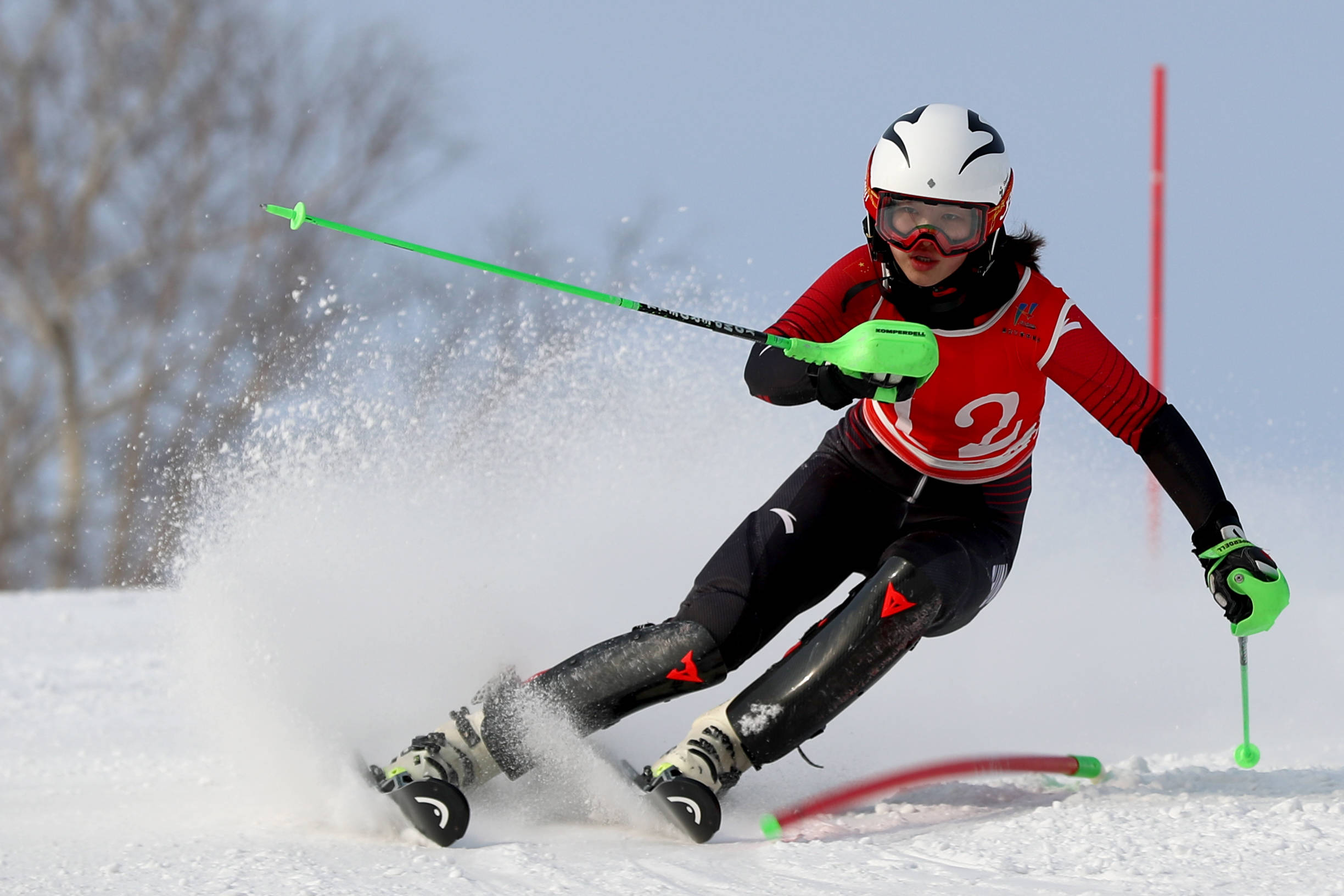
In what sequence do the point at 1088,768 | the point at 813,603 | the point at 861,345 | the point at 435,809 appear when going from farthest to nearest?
the point at 1088,768 → the point at 813,603 → the point at 861,345 → the point at 435,809

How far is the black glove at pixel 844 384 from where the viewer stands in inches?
123

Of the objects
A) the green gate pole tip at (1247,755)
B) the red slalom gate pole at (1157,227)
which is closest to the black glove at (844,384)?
the green gate pole tip at (1247,755)

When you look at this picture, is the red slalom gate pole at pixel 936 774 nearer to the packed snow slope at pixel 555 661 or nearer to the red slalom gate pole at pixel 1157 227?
the packed snow slope at pixel 555 661

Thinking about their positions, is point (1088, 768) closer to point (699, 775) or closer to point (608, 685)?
point (699, 775)

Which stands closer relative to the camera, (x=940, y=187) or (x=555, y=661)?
(x=940, y=187)

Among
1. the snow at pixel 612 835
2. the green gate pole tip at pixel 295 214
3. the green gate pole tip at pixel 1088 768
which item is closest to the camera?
the snow at pixel 612 835

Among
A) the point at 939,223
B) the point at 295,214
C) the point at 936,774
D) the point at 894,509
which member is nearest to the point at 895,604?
the point at 894,509

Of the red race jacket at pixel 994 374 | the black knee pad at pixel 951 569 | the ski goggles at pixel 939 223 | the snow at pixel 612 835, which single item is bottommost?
the snow at pixel 612 835

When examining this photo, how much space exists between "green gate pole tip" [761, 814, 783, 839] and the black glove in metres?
0.96

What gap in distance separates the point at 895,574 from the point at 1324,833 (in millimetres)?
1080

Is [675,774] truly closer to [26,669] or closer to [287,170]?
[26,669]

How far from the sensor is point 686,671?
326 centimetres

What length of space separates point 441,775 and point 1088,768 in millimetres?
1726

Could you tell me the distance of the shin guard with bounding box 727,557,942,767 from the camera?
3.12 meters
